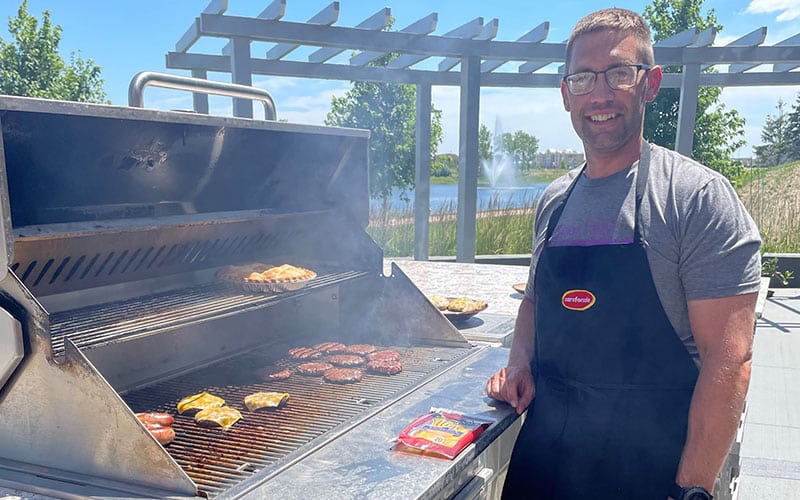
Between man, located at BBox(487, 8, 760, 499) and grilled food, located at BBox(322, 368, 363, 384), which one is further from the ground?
man, located at BBox(487, 8, 760, 499)

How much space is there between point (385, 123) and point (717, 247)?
10492 millimetres

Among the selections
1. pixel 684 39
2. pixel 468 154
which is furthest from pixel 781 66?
pixel 468 154

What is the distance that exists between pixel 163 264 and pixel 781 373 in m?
5.06

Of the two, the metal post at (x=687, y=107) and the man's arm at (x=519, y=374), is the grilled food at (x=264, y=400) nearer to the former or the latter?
the man's arm at (x=519, y=374)

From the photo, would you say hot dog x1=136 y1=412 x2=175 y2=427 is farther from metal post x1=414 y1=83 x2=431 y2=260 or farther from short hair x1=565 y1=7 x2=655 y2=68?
metal post x1=414 y1=83 x2=431 y2=260

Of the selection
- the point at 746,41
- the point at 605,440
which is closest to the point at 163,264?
the point at 605,440

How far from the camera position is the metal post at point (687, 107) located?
6828mm

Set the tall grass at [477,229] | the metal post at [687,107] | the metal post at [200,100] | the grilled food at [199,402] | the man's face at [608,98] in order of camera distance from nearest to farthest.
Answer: the man's face at [608,98] → the grilled food at [199,402] → the metal post at [200,100] → the metal post at [687,107] → the tall grass at [477,229]

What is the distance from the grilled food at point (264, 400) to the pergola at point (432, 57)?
3.77 metres

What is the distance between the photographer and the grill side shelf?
1.61m

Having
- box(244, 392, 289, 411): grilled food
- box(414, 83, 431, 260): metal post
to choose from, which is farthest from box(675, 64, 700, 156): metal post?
box(244, 392, 289, 411): grilled food

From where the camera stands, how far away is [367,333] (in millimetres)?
2854

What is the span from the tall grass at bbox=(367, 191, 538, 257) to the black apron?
25.3 feet

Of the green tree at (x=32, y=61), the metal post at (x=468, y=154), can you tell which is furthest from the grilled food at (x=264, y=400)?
the green tree at (x=32, y=61)
